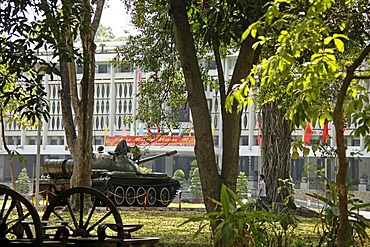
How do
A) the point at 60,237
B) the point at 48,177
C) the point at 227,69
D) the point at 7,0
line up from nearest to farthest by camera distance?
the point at 60,237 → the point at 7,0 → the point at 48,177 → the point at 227,69

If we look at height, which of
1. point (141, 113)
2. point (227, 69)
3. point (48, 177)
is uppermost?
point (227, 69)

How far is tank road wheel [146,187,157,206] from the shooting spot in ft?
85.5

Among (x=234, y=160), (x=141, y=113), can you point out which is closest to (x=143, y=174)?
(x=141, y=113)

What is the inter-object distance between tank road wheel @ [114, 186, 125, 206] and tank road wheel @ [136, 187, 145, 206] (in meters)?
0.55

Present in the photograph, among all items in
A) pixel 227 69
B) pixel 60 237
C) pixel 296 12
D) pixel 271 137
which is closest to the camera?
pixel 296 12

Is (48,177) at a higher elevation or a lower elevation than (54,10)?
lower

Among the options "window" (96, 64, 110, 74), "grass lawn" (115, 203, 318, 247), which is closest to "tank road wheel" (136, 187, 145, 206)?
"grass lawn" (115, 203, 318, 247)

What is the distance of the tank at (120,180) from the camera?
81.4ft

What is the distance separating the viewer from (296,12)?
19.7 ft

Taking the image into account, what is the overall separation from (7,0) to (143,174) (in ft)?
63.8

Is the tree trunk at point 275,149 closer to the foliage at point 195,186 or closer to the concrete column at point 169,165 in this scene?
the foliage at point 195,186

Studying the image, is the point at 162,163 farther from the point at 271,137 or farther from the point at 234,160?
the point at 234,160

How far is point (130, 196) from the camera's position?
999 inches

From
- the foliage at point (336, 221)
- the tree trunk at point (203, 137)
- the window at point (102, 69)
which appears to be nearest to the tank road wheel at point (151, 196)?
the window at point (102, 69)
